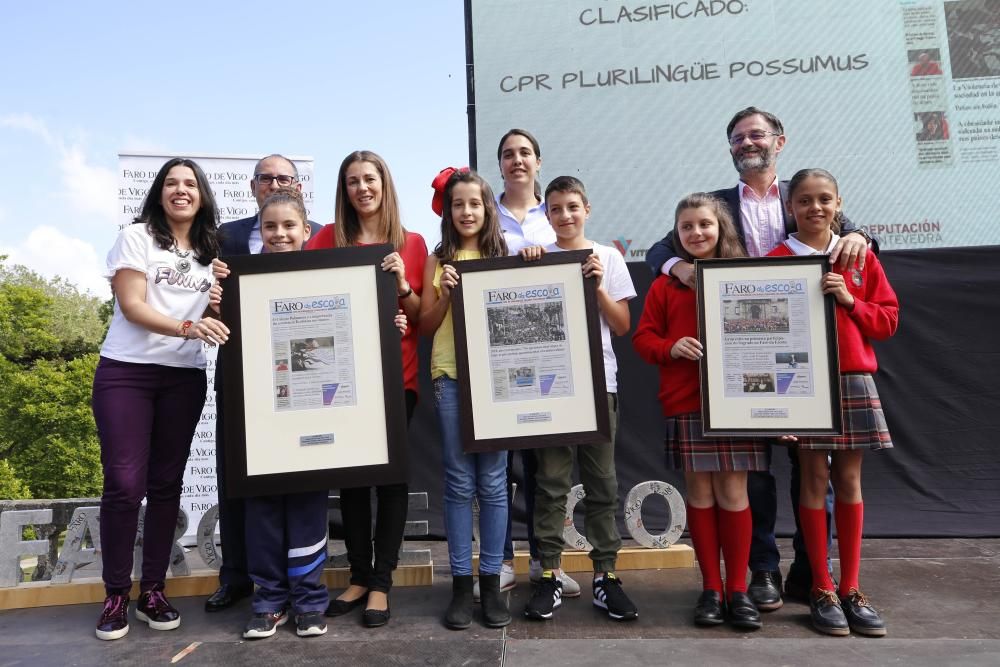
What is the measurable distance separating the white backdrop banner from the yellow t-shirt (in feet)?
7.22

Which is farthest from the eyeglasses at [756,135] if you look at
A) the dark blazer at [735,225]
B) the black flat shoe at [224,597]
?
the black flat shoe at [224,597]

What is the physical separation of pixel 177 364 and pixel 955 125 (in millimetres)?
4515

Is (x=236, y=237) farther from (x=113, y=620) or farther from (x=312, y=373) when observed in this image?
(x=113, y=620)

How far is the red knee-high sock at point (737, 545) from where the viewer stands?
2.16m

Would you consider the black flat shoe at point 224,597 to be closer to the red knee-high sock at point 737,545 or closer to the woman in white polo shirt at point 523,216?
the woman in white polo shirt at point 523,216

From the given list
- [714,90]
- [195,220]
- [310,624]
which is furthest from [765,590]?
[714,90]

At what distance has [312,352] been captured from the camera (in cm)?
216

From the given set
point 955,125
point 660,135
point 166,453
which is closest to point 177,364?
point 166,453

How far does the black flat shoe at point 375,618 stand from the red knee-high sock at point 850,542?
1.54m

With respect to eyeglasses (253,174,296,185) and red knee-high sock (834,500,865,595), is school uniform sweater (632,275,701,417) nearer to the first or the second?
red knee-high sock (834,500,865,595)

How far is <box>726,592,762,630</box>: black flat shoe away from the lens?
81.7 inches

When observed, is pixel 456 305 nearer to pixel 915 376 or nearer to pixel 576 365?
pixel 576 365

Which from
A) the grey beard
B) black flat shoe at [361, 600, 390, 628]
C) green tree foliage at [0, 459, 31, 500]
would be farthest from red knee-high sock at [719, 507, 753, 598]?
green tree foliage at [0, 459, 31, 500]

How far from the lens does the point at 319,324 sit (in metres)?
2.18
